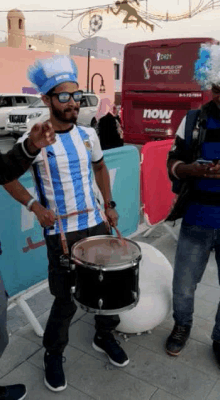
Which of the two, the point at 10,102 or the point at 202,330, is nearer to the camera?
the point at 202,330

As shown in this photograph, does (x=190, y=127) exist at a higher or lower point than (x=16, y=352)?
higher

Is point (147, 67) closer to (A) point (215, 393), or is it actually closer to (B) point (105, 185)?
(B) point (105, 185)

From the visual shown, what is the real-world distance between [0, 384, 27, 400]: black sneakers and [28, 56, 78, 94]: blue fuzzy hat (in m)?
1.99

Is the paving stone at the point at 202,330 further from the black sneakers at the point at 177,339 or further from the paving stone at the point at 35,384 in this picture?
the paving stone at the point at 35,384

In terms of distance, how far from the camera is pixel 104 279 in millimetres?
Result: 2391

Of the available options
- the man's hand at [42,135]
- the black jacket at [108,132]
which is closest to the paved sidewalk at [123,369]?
the man's hand at [42,135]

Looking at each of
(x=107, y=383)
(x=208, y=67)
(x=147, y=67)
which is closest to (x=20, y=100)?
(x=147, y=67)

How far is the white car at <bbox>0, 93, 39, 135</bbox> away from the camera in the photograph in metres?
18.3

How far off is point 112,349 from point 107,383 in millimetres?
258

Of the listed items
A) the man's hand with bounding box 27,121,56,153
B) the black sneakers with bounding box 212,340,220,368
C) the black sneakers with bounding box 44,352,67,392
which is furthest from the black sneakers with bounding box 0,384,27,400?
the man's hand with bounding box 27,121,56,153

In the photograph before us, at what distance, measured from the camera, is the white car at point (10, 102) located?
1830cm

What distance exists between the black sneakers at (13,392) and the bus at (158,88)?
9101 millimetres

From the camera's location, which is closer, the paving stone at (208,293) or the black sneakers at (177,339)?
the black sneakers at (177,339)

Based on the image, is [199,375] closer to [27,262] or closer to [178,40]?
[27,262]
